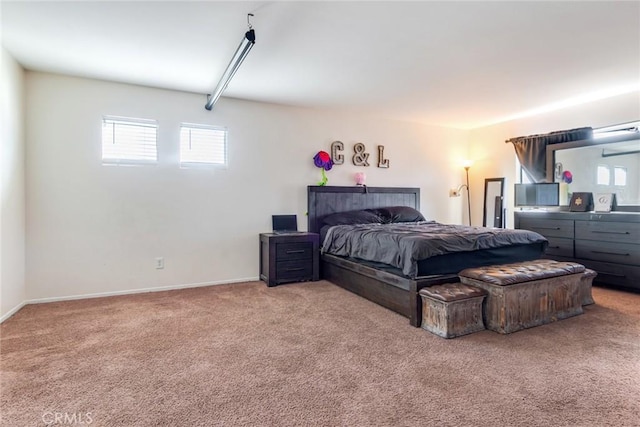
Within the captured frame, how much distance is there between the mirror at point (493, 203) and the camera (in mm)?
5555

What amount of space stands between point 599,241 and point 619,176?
93cm

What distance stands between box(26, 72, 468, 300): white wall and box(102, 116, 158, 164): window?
76 millimetres

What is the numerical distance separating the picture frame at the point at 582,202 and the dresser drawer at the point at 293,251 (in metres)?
3.54

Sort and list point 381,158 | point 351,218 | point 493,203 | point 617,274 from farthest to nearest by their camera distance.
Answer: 1. point 493,203
2. point 381,158
3. point 351,218
4. point 617,274

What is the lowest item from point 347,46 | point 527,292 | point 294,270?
point 294,270

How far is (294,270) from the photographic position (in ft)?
14.0

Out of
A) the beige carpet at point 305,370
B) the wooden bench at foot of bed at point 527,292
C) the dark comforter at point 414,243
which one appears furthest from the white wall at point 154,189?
the wooden bench at foot of bed at point 527,292

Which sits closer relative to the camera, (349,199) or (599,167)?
(599,167)

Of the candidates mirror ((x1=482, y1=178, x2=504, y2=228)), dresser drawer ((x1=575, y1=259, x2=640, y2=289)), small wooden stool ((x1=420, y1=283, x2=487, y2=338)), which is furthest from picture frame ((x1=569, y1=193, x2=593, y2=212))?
small wooden stool ((x1=420, y1=283, x2=487, y2=338))

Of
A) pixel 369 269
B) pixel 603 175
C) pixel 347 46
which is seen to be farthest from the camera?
pixel 603 175

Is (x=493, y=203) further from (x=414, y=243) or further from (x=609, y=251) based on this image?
(x=414, y=243)

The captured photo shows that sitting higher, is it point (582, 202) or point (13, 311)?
point (582, 202)

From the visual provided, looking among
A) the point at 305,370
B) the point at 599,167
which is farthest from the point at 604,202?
the point at 305,370

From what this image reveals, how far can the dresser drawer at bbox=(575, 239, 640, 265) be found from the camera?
3732 millimetres
